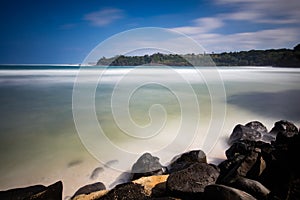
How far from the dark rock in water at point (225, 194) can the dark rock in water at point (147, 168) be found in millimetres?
1071

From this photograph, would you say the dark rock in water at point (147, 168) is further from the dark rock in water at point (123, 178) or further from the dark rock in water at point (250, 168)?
the dark rock in water at point (250, 168)

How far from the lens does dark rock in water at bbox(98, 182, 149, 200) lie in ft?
6.61

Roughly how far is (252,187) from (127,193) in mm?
1163

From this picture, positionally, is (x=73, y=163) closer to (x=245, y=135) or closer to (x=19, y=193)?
(x=19, y=193)

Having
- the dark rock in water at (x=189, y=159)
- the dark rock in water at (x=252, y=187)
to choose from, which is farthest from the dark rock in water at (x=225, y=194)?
the dark rock in water at (x=189, y=159)

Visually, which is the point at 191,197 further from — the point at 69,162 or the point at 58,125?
the point at 58,125

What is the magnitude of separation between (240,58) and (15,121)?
135 ft

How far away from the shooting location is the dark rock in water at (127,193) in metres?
2.02

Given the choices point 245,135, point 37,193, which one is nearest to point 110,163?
point 37,193

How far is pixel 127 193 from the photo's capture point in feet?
6.79

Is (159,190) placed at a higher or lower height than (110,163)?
higher

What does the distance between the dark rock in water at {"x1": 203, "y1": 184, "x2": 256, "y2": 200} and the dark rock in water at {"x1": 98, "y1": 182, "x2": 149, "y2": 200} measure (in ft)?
2.09

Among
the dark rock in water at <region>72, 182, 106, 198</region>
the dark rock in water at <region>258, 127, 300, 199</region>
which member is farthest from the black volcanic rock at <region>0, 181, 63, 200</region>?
the dark rock in water at <region>258, 127, 300, 199</region>

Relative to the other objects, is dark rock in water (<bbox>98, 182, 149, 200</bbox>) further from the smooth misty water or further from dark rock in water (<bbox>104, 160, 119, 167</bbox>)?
dark rock in water (<bbox>104, 160, 119, 167</bbox>)
